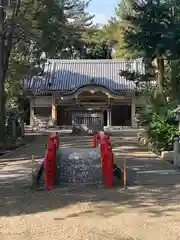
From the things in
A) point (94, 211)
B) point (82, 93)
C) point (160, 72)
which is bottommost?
point (94, 211)

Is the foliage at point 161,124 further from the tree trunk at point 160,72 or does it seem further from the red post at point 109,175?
the red post at point 109,175

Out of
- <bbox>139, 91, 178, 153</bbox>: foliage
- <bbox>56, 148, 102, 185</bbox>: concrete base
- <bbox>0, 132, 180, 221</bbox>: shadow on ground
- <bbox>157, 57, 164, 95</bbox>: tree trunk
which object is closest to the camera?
<bbox>0, 132, 180, 221</bbox>: shadow on ground

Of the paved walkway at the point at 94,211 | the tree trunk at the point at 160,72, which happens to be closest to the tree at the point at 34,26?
the tree trunk at the point at 160,72

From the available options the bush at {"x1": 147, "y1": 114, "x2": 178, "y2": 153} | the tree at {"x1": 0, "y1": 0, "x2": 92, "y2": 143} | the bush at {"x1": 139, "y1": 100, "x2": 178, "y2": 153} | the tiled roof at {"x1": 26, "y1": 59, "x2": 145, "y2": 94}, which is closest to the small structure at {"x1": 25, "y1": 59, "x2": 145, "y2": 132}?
the tiled roof at {"x1": 26, "y1": 59, "x2": 145, "y2": 94}

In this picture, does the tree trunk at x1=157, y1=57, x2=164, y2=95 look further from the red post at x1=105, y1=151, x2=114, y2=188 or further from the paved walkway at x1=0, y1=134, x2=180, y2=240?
the red post at x1=105, y1=151, x2=114, y2=188

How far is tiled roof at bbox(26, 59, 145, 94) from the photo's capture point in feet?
146

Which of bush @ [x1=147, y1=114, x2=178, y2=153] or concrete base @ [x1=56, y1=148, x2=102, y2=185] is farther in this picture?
bush @ [x1=147, y1=114, x2=178, y2=153]

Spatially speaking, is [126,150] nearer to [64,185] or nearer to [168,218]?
[64,185]

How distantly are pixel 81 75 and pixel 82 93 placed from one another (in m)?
5.17

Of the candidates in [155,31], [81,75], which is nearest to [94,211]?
[155,31]

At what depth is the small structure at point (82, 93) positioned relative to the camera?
139 feet

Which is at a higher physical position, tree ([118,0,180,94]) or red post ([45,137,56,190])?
tree ([118,0,180,94])

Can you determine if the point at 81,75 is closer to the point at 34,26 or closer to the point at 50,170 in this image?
the point at 34,26

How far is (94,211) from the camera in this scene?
28.6 feet
